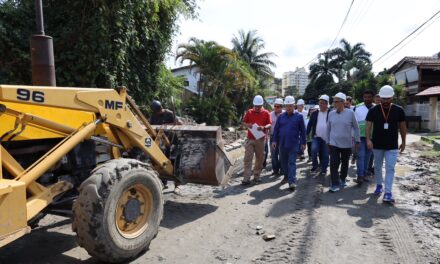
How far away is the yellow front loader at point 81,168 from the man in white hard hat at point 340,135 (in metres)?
3.78

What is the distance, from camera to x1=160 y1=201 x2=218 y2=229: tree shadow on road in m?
5.63

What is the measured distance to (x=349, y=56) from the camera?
54.7 meters

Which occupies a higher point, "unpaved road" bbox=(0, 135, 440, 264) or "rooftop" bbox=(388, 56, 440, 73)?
"rooftop" bbox=(388, 56, 440, 73)

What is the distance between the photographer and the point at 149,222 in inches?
179

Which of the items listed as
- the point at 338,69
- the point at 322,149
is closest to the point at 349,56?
the point at 338,69

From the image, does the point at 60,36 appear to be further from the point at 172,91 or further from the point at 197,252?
the point at 197,252

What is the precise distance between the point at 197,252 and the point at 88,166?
1.64m

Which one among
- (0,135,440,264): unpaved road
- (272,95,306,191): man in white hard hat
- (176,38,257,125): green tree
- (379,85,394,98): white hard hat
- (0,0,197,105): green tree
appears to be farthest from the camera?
(176,38,257,125): green tree

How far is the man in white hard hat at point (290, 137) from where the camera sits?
7.88 metres

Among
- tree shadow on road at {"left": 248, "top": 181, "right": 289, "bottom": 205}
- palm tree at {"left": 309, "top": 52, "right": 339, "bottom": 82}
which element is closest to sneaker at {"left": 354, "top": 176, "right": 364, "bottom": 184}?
tree shadow on road at {"left": 248, "top": 181, "right": 289, "bottom": 205}

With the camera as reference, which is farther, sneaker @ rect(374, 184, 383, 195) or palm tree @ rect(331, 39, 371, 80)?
palm tree @ rect(331, 39, 371, 80)

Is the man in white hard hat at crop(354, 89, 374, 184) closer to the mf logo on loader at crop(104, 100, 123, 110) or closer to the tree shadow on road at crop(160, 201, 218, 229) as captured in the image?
the tree shadow on road at crop(160, 201, 218, 229)

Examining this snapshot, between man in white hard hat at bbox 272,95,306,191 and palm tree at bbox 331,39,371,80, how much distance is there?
147ft

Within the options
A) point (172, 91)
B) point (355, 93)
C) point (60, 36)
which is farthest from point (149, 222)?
point (355, 93)
